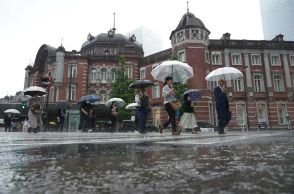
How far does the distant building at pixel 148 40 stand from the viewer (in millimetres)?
81200

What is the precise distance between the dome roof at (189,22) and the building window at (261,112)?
35.4 ft

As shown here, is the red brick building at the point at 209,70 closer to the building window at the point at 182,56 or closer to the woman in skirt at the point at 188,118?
the building window at the point at 182,56

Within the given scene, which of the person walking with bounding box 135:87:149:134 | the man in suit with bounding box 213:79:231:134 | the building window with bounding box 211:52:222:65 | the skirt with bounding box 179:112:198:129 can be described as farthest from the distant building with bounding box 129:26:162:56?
the man in suit with bounding box 213:79:231:134

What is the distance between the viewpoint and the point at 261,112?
28.4 m

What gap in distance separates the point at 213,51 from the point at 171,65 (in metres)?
21.5

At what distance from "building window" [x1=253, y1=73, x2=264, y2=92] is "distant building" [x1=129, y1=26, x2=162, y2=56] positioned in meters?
53.1

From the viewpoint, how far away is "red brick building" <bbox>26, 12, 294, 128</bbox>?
89.8 feet

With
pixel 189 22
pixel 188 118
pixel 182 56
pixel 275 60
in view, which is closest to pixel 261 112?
pixel 275 60

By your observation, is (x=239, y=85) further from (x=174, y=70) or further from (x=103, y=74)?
(x=174, y=70)

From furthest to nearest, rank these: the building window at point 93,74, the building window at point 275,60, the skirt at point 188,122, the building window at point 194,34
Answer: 1. the building window at point 93,74
2. the building window at point 275,60
3. the building window at point 194,34
4. the skirt at point 188,122

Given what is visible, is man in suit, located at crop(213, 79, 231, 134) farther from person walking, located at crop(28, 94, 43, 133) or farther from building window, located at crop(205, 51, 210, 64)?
building window, located at crop(205, 51, 210, 64)

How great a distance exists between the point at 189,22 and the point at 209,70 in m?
5.85

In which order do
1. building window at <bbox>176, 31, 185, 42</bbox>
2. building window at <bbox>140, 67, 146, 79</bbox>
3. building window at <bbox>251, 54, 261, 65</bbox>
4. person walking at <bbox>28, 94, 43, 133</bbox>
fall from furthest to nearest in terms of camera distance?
building window at <bbox>140, 67, 146, 79</bbox> → building window at <bbox>251, 54, 261, 65</bbox> → building window at <bbox>176, 31, 185, 42</bbox> → person walking at <bbox>28, 94, 43, 133</bbox>

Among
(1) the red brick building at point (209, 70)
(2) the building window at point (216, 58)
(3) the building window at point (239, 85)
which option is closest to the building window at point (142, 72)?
(1) the red brick building at point (209, 70)
